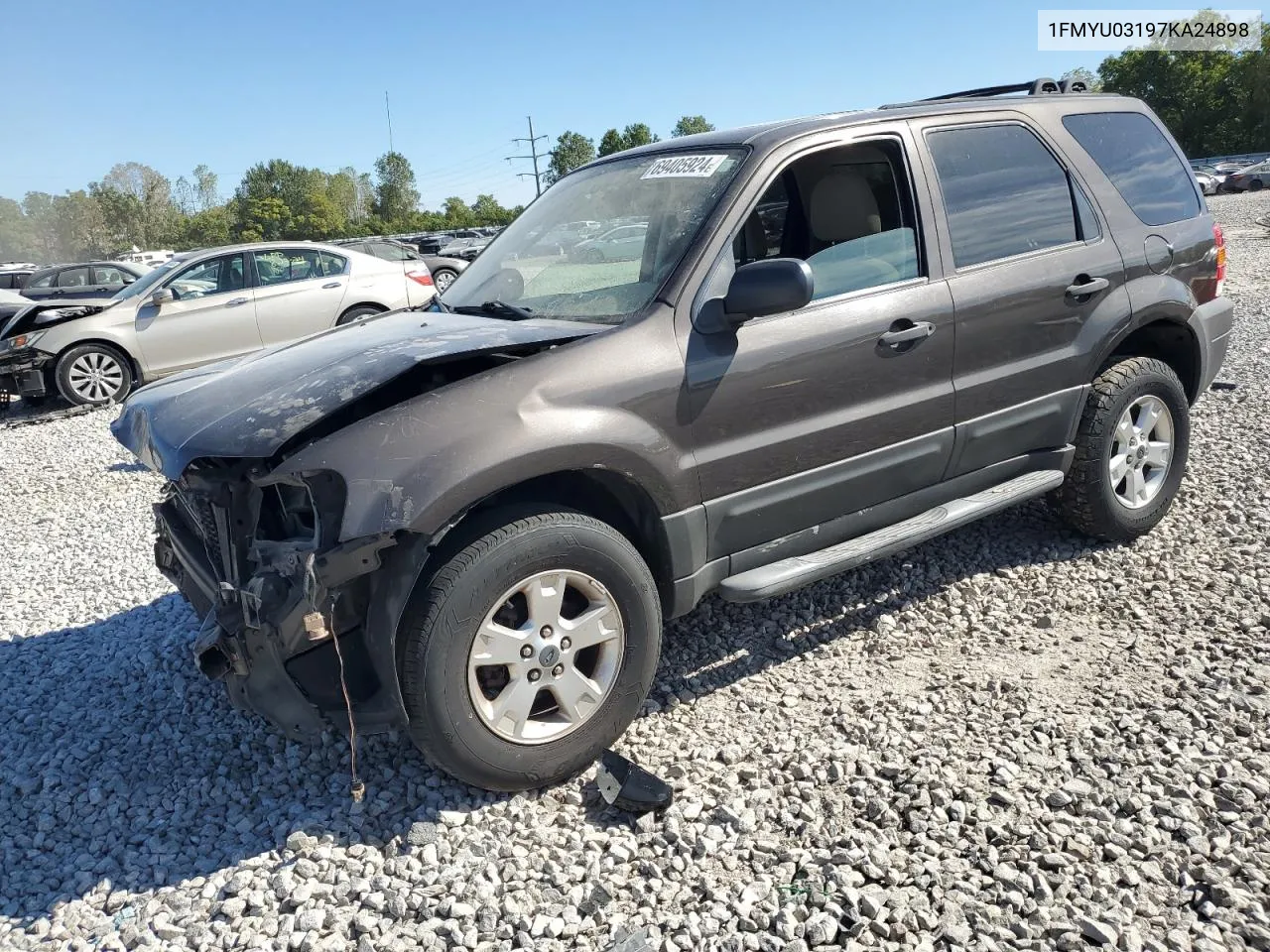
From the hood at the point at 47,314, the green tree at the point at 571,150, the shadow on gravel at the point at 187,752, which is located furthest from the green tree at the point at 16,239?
the shadow on gravel at the point at 187,752

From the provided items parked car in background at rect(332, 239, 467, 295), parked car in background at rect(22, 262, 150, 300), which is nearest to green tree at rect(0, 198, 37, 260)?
parked car in background at rect(22, 262, 150, 300)

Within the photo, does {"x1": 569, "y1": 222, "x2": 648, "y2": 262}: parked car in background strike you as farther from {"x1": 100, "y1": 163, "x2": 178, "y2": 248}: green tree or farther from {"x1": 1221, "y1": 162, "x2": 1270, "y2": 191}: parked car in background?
{"x1": 100, "y1": 163, "x2": 178, "y2": 248}: green tree

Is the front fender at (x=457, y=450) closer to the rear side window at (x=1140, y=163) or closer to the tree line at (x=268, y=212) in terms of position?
the rear side window at (x=1140, y=163)

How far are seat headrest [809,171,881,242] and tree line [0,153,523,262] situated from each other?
68.9 m

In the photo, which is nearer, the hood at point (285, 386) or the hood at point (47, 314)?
the hood at point (285, 386)

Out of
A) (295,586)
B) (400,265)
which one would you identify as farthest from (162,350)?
(295,586)

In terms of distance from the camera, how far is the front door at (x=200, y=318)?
1022 centimetres

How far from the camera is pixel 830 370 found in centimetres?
335

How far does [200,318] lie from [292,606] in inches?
352

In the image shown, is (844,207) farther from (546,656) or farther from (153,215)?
(153,215)

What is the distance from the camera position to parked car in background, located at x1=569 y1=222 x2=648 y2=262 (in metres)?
3.46

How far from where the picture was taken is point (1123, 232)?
424cm

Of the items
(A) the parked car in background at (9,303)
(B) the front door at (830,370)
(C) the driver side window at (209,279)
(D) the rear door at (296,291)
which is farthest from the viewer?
(A) the parked car in background at (9,303)

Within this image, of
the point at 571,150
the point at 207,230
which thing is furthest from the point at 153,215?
the point at 571,150
